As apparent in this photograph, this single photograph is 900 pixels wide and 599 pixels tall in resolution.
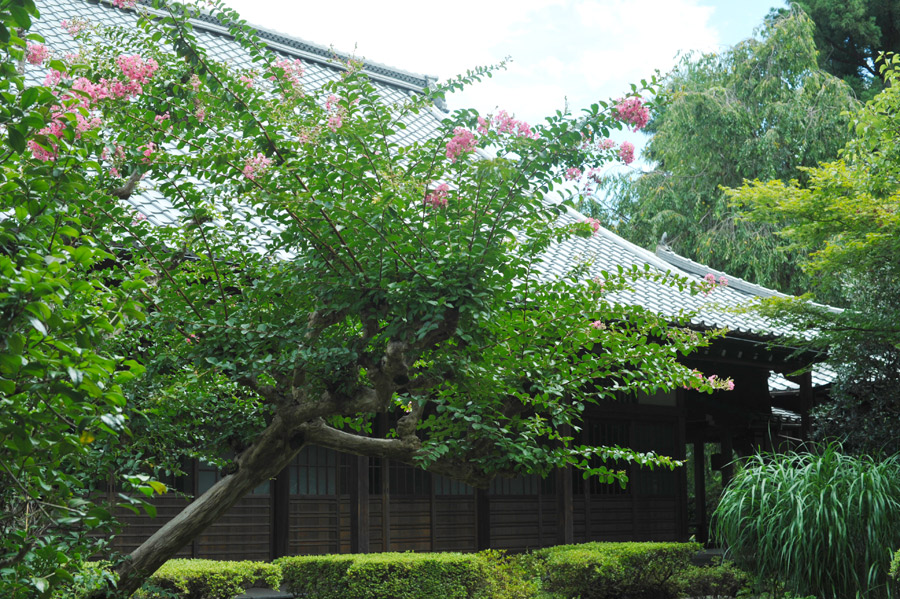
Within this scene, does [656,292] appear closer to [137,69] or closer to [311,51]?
[311,51]

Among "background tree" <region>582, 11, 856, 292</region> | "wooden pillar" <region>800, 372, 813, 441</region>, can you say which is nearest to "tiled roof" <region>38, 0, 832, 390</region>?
"wooden pillar" <region>800, 372, 813, 441</region>

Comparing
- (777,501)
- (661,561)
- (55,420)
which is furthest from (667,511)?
(55,420)

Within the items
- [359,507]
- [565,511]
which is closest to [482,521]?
[565,511]

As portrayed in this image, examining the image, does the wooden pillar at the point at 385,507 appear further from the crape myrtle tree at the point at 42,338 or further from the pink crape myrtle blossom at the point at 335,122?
the crape myrtle tree at the point at 42,338

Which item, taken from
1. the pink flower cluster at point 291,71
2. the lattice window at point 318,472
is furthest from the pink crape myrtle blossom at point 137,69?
the lattice window at point 318,472

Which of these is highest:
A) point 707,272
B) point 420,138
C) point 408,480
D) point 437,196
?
point 420,138

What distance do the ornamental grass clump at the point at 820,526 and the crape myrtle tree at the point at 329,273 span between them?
135 inches

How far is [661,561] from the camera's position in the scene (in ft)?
29.7

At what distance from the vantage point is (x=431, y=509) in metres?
9.69

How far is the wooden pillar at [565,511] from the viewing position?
398 inches

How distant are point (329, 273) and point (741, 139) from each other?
18873 mm

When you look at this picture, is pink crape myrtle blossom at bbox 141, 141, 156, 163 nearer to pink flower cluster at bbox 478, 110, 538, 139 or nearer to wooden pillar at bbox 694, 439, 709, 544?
pink flower cluster at bbox 478, 110, 538, 139

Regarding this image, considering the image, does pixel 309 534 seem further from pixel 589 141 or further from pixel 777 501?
pixel 589 141

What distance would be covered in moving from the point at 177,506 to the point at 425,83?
30.6ft
